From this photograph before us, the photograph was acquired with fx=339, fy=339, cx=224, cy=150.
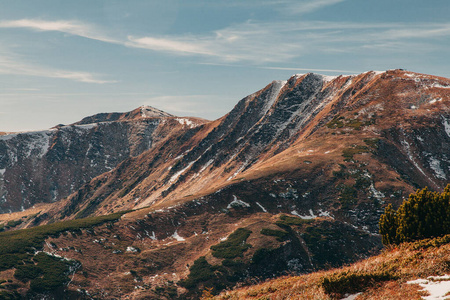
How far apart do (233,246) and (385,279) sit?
77524mm

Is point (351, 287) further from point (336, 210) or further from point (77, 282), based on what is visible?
point (336, 210)

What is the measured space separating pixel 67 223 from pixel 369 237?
96060 mm

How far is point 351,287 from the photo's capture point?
2106cm

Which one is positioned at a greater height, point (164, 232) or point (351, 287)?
point (351, 287)

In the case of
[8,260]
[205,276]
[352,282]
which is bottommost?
[205,276]

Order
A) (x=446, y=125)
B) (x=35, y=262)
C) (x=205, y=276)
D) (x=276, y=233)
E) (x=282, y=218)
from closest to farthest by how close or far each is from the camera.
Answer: (x=205, y=276) → (x=35, y=262) → (x=276, y=233) → (x=282, y=218) → (x=446, y=125)

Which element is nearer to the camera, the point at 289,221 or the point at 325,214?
the point at 289,221

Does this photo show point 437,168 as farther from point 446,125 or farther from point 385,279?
point 385,279

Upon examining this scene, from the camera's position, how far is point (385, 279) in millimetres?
21094

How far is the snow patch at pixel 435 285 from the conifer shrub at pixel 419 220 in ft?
40.1

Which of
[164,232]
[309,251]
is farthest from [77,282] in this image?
[309,251]

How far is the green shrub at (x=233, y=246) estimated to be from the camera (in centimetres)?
9325

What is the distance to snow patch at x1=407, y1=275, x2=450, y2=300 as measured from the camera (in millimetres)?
18141

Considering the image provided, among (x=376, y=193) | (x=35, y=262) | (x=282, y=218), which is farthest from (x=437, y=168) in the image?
(x=35, y=262)
